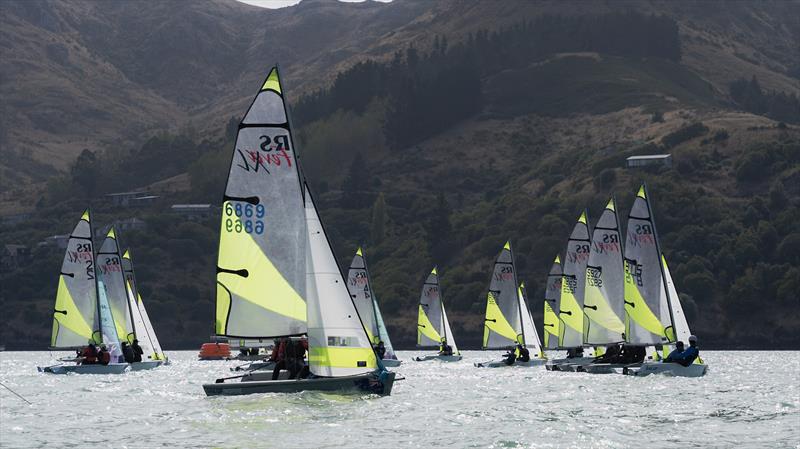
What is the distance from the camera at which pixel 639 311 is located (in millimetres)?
66188

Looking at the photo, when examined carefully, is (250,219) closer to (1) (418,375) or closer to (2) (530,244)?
(1) (418,375)

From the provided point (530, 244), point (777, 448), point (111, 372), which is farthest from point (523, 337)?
point (530, 244)

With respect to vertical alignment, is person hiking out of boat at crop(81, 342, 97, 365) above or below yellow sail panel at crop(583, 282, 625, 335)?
below

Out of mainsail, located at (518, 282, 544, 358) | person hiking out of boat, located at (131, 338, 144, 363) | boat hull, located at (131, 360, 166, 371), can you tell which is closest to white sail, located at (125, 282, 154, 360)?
boat hull, located at (131, 360, 166, 371)

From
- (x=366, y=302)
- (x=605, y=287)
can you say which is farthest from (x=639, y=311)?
(x=366, y=302)

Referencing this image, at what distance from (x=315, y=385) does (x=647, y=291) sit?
2725cm

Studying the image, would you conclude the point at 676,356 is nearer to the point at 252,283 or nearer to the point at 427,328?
the point at 252,283

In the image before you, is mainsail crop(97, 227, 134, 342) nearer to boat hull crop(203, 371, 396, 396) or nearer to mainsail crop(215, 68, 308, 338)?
mainsail crop(215, 68, 308, 338)

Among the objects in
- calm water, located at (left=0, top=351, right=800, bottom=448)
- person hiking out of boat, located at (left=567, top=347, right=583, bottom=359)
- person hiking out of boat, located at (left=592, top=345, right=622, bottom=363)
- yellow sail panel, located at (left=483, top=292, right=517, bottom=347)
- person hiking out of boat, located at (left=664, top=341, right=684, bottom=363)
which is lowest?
calm water, located at (left=0, top=351, right=800, bottom=448)

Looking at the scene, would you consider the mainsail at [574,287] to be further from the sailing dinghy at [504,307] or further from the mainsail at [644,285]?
the mainsail at [644,285]

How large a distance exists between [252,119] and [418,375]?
30214mm

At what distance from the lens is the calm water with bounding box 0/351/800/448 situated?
3625 cm

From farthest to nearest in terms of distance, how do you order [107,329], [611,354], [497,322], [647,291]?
[497,322] < [107,329] < [611,354] < [647,291]

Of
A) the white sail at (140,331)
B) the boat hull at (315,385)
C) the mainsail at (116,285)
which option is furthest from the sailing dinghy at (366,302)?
the boat hull at (315,385)
